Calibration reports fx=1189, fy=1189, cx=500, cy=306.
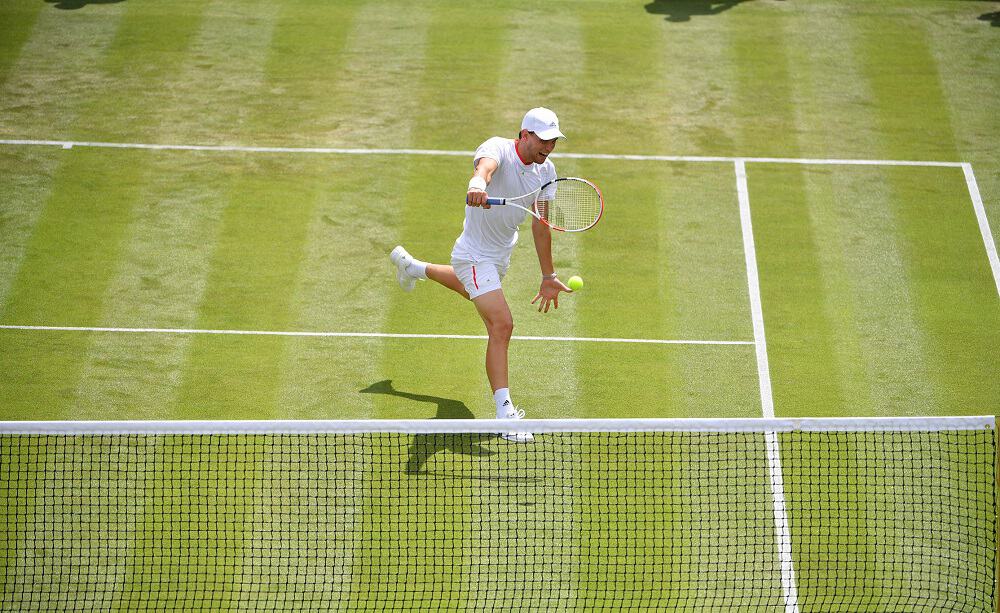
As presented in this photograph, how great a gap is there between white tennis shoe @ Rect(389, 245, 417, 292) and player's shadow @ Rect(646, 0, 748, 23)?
7809mm

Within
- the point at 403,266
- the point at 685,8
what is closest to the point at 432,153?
the point at 403,266

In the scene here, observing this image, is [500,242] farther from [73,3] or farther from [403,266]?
[73,3]

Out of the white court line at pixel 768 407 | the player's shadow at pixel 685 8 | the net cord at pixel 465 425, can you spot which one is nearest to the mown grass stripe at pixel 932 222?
the white court line at pixel 768 407

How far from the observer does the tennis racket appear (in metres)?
9.44

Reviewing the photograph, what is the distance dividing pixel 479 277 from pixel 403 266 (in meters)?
1.40

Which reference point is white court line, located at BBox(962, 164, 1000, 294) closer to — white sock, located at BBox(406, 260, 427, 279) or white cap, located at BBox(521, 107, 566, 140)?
white cap, located at BBox(521, 107, 566, 140)

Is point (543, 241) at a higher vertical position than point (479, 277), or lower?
higher

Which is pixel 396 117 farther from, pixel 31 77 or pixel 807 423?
pixel 807 423

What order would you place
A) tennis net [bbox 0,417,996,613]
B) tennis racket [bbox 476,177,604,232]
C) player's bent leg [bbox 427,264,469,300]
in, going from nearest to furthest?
tennis net [bbox 0,417,996,613] → tennis racket [bbox 476,177,604,232] → player's bent leg [bbox 427,264,469,300]

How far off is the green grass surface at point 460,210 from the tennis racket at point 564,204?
141cm

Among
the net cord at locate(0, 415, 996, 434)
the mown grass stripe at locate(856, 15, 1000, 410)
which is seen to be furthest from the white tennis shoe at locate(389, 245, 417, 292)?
the mown grass stripe at locate(856, 15, 1000, 410)

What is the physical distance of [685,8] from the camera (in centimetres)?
1719

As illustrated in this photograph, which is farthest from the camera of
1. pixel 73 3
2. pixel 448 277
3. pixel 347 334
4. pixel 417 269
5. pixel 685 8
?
pixel 685 8

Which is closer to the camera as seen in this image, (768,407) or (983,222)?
(768,407)
